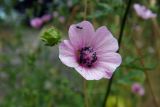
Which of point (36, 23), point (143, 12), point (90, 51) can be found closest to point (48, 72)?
point (36, 23)

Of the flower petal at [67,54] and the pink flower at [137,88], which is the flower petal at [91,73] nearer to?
the flower petal at [67,54]

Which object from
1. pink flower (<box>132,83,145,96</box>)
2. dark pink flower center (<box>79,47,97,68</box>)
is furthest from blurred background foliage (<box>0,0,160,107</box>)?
dark pink flower center (<box>79,47,97,68</box>)

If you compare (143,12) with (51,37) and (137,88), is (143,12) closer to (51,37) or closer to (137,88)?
(137,88)

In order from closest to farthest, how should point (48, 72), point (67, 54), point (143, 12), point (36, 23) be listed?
point (67, 54) → point (143, 12) → point (36, 23) → point (48, 72)

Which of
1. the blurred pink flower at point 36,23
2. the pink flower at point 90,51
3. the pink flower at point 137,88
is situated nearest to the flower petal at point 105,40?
the pink flower at point 90,51

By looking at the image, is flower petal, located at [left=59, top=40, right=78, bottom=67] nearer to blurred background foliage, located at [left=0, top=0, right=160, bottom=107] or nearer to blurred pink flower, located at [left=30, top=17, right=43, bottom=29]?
blurred background foliage, located at [left=0, top=0, right=160, bottom=107]

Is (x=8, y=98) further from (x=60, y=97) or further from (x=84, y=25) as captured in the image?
(x=84, y=25)

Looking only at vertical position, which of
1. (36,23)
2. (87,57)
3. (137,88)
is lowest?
(137,88)
